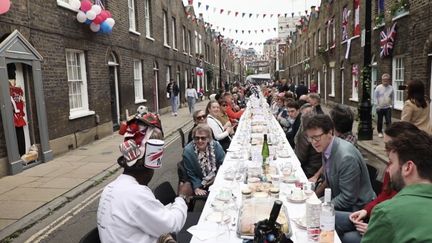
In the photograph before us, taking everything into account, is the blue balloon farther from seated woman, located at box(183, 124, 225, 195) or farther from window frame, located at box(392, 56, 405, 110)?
window frame, located at box(392, 56, 405, 110)

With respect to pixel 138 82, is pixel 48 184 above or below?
below

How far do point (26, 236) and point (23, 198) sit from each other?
1443mm

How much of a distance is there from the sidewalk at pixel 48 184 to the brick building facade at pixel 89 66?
0.61 meters

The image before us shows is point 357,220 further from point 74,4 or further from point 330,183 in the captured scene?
point 74,4

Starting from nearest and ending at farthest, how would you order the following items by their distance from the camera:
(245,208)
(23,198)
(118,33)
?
(245,208) < (23,198) < (118,33)

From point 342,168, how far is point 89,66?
970cm

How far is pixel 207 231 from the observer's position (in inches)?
107

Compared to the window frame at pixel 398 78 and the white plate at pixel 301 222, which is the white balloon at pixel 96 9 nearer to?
the white plate at pixel 301 222

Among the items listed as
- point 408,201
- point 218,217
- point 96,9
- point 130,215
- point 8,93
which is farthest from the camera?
point 96,9

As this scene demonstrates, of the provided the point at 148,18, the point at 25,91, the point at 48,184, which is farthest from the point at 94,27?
the point at 148,18

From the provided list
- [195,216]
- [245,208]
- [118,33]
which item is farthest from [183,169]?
[118,33]

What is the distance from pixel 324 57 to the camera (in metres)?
24.8

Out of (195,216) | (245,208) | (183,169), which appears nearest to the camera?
(245,208)

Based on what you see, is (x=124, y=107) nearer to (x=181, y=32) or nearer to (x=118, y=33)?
(x=118, y=33)
